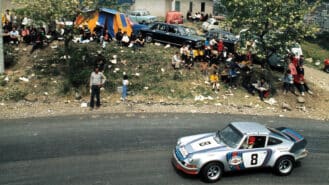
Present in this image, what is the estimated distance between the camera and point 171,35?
22859mm

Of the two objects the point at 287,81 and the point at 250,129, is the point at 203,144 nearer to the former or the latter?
the point at 250,129

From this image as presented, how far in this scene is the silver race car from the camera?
10.3 m

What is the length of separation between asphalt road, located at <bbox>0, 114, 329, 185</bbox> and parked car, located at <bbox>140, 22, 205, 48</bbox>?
23.0ft

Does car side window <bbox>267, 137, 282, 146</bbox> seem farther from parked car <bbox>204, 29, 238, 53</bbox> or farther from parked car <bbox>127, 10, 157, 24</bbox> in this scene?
parked car <bbox>127, 10, 157, 24</bbox>

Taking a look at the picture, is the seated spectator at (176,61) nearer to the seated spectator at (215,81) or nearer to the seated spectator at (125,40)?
the seated spectator at (215,81)

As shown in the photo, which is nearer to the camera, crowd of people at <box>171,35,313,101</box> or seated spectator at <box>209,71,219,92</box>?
seated spectator at <box>209,71,219,92</box>

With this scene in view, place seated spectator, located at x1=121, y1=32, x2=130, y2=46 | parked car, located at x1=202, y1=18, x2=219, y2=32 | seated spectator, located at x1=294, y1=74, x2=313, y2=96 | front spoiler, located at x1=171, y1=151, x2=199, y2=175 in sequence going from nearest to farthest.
Answer: front spoiler, located at x1=171, y1=151, x2=199, y2=175
seated spectator, located at x1=294, y1=74, x2=313, y2=96
seated spectator, located at x1=121, y1=32, x2=130, y2=46
parked car, located at x1=202, y1=18, x2=219, y2=32

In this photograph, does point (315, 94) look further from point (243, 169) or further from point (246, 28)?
point (243, 169)

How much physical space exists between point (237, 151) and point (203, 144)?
1.01m

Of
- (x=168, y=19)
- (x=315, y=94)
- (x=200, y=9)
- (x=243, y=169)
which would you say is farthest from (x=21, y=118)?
(x=200, y=9)

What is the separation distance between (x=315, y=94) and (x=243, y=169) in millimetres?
11327

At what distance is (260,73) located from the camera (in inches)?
829

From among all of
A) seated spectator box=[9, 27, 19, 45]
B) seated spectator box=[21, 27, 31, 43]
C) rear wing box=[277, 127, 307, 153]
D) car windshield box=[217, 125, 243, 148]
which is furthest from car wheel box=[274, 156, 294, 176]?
seated spectator box=[9, 27, 19, 45]

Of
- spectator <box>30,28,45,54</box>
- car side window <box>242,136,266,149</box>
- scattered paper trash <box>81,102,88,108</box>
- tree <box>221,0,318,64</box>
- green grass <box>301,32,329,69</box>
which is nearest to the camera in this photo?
car side window <box>242,136,266,149</box>
